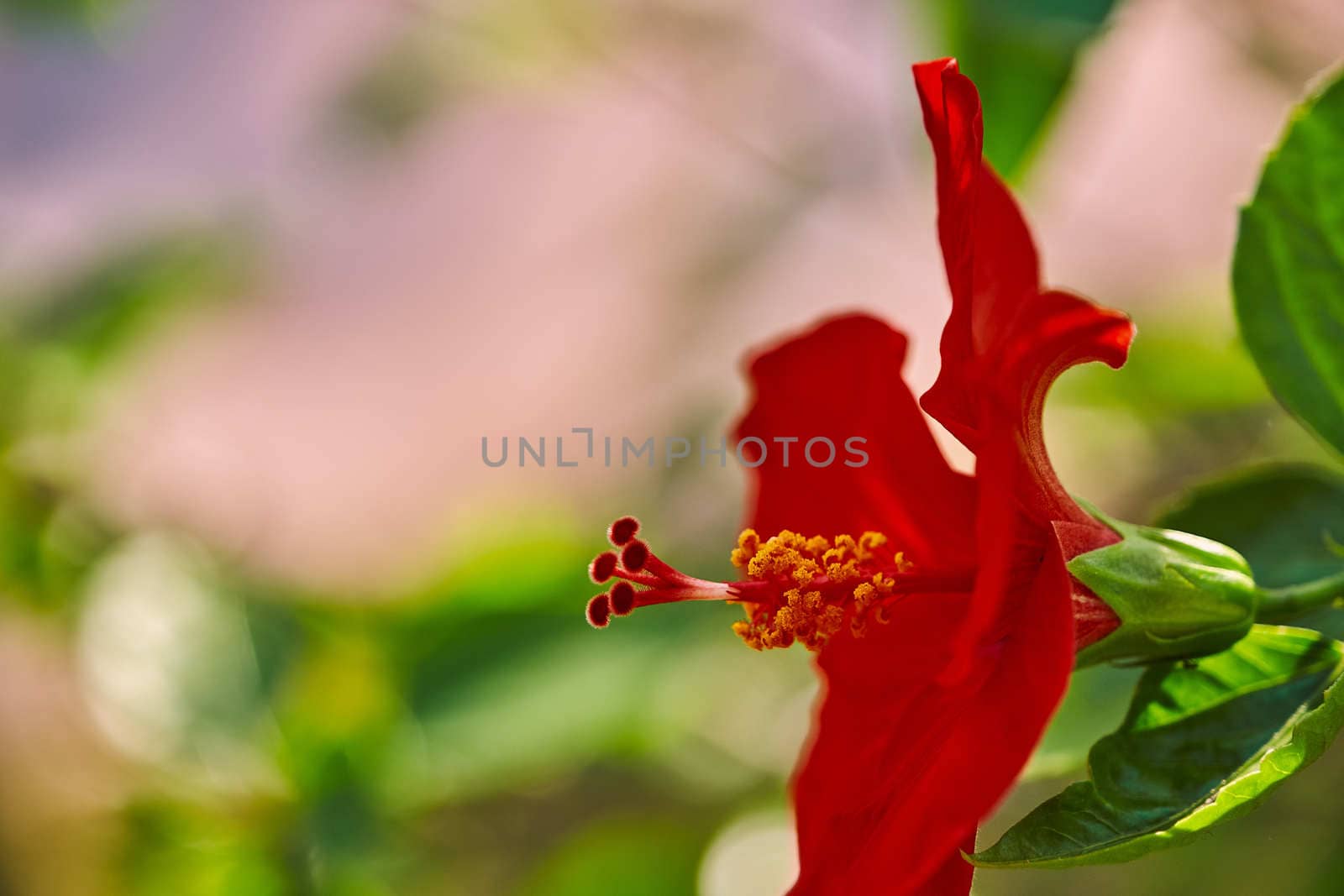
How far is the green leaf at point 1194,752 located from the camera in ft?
1.31

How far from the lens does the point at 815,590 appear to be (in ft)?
1.62

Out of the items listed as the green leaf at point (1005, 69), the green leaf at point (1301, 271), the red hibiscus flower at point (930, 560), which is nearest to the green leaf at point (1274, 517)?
the green leaf at point (1301, 271)

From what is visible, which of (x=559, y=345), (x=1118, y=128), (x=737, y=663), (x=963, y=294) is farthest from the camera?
(x=559, y=345)

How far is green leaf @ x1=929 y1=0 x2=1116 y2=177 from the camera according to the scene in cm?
78

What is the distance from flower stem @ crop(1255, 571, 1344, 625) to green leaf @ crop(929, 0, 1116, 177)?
16.0 inches

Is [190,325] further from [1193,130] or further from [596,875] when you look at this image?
[1193,130]

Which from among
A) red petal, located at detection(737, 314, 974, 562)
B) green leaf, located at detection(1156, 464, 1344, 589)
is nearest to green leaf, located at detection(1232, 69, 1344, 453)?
green leaf, located at detection(1156, 464, 1344, 589)

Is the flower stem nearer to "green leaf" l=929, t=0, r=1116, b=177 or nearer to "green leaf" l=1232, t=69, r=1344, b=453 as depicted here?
"green leaf" l=1232, t=69, r=1344, b=453

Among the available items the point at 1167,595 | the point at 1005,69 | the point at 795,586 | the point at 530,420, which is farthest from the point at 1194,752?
the point at 530,420

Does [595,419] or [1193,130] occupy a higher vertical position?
[1193,130]

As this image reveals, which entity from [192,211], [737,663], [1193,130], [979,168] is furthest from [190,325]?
[1193,130]

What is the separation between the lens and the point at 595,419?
83.3 inches

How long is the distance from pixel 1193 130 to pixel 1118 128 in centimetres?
22

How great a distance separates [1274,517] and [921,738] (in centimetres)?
26
